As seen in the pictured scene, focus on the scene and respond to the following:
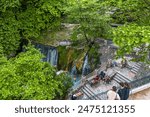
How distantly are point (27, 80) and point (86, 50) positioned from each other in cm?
893

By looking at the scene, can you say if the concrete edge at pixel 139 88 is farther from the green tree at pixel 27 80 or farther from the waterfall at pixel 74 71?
the waterfall at pixel 74 71

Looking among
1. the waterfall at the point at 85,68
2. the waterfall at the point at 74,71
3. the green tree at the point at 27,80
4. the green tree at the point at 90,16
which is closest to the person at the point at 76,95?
the green tree at the point at 27,80

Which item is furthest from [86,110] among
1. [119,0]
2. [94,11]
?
[94,11]

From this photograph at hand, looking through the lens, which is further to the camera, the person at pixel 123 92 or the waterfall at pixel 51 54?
the waterfall at pixel 51 54

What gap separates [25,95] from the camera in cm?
1467

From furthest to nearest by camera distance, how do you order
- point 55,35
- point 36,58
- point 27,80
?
point 55,35 → point 36,58 → point 27,80

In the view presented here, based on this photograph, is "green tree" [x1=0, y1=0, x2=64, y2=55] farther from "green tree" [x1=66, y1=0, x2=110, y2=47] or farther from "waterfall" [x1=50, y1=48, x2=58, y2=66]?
"green tree" [x1=66, y1=0, x2=110, y2=47]

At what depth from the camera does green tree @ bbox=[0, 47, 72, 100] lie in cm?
1504

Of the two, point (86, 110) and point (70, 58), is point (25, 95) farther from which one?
point (70, 58)

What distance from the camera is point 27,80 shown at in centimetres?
1588

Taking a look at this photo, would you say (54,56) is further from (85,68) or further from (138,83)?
(138,83)

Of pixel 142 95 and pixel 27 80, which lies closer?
pixel 27 80

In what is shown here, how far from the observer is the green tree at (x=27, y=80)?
1504 cm

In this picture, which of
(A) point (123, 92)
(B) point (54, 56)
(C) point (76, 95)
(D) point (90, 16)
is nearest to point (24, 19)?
(B) point (54, 56)
